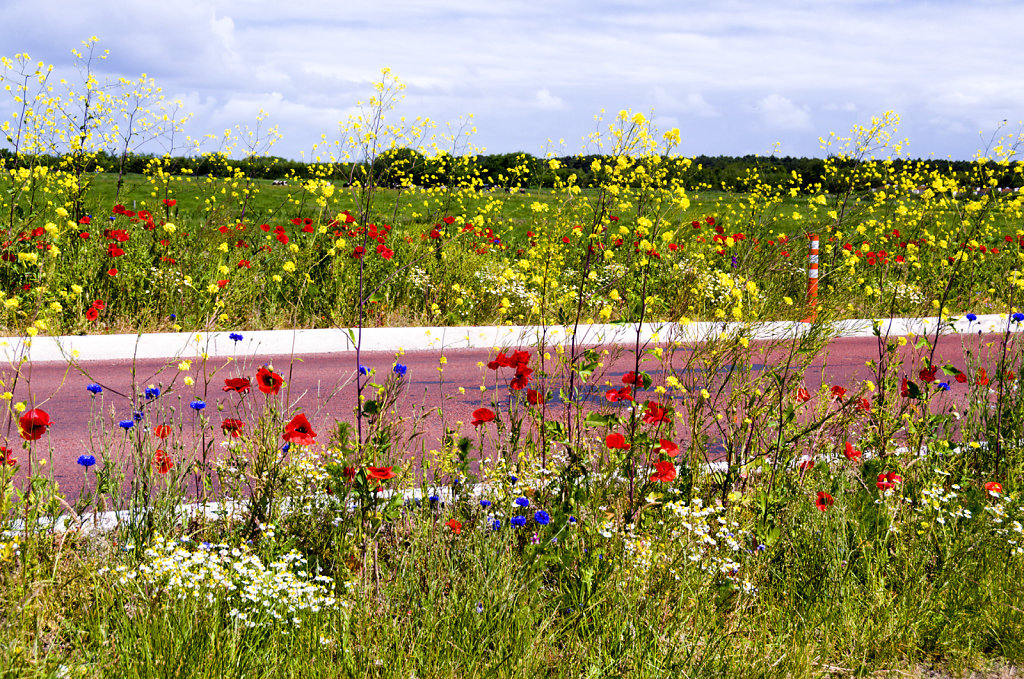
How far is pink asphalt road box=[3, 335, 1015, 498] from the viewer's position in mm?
4852

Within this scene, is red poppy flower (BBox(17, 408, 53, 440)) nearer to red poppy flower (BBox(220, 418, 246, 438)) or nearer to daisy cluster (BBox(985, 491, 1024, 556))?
red poppy flower (BBox(220, 418, 246, 438))

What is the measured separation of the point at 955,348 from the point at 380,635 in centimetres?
915

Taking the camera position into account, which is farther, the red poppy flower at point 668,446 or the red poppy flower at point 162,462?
the red poppy flower at point 668,446

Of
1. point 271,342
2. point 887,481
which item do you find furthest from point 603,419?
point 271,342

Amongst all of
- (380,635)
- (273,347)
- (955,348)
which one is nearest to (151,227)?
(273,347)

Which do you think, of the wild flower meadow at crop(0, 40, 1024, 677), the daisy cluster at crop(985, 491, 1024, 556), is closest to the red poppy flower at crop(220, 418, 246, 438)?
the wild flower meadow at crop(0, 40, 1024, 677)

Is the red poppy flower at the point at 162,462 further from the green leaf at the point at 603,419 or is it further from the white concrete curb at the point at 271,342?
the white concrete curb at the point at 271,342

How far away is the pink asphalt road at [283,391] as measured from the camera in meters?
4.85

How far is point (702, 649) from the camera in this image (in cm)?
269

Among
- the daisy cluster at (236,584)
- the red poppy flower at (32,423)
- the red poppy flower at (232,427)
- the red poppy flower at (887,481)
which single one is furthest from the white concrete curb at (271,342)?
the daisy cluster at (236,584)

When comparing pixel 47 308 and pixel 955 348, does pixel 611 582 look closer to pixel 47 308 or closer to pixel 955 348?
pixel 47 308

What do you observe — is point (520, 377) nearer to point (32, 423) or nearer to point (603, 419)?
point (603, 419)

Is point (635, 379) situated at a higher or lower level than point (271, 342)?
higher

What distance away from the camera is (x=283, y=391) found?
A: 6000 mm
